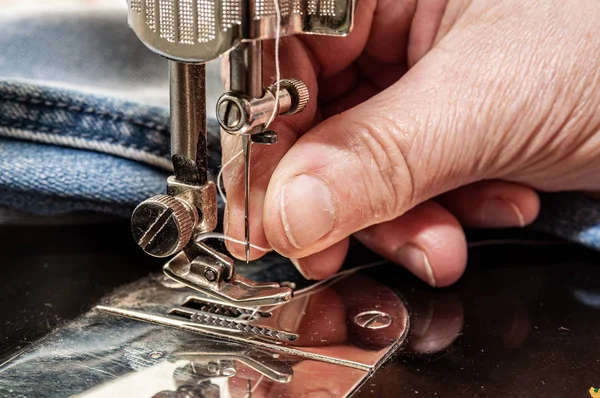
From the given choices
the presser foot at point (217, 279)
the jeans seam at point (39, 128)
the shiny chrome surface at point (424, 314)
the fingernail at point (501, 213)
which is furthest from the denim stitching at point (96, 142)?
the fingernail at point (501, 213)

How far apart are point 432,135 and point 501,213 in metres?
0.28

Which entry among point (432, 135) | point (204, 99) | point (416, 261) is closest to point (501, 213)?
point (416, 261)

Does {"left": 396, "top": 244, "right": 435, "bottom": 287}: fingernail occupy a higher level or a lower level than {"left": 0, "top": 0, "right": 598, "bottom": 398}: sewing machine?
lower

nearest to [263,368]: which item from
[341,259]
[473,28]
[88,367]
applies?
[88,367]

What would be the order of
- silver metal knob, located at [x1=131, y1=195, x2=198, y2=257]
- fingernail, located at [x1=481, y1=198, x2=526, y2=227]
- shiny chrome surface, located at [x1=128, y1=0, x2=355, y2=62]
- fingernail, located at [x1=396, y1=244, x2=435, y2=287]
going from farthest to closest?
fingernail, located at [x1=481, y1=198, x2=526, y2=227], fingernail, located at [x1=396, y1=244, x2=435, y2=287], silver metal knob, located at [x1=131, y1=195, x2=198, y2=257], shiny chrome surface, located at [x1=128, y1=0, x2=355, y2=62]

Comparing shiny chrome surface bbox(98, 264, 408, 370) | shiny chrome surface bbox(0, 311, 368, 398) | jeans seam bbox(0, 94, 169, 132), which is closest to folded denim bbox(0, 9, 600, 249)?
jeans seam bbox(0, 94, 169, 132)

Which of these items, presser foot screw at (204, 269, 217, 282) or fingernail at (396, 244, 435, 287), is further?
fingernail at (396, 244, 435, 287)

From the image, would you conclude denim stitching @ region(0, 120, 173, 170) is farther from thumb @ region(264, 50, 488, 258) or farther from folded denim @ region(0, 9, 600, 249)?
thumb @ region(264, 50, 488, 258)

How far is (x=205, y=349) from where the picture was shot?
68cm

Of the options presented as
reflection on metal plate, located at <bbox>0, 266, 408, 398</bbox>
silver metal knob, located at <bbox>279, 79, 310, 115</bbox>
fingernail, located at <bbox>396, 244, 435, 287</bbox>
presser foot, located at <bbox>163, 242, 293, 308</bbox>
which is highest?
silver metal knob, located at <bbox>279, 79, 310, 115</bbox>

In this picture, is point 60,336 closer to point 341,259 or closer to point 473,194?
point 341,259

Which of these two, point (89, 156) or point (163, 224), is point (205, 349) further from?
point (89, 156)

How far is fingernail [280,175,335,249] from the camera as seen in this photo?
2.29ft

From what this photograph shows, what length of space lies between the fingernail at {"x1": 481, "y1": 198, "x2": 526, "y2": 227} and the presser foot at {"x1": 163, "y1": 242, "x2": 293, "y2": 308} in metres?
0.40
